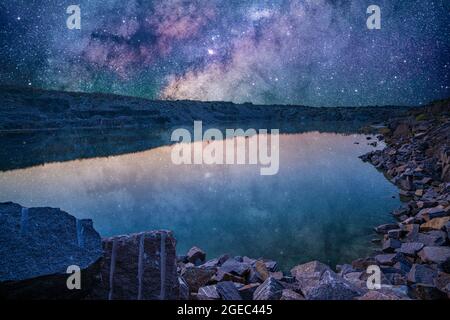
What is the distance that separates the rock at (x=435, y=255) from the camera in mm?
5117

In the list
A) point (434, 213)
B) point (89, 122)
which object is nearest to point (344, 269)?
point (434, 213)

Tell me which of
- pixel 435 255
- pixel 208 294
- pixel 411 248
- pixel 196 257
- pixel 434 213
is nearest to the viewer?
pixel 208 294

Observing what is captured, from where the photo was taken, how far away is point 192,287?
468cm

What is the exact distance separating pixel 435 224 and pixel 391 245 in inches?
47.1

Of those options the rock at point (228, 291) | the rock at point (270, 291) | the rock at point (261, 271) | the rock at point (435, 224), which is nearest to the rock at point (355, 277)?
the rock at point (261, 271)

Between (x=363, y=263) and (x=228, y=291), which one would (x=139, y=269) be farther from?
(x=363, y=263)

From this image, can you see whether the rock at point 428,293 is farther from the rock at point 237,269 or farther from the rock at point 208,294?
the rock at point 208,294

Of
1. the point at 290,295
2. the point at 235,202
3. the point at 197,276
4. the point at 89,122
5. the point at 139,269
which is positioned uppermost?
the point at 89,122

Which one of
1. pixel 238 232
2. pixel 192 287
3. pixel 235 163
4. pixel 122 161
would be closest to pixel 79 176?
pixel 122 161

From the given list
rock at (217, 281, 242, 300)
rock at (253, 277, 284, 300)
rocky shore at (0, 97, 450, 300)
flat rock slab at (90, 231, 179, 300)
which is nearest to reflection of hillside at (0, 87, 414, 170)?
rocky shore at (0, 97, 450, 300)

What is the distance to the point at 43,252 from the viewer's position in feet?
11.0

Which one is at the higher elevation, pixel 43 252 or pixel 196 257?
pixel 43 252
